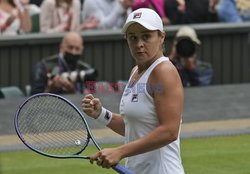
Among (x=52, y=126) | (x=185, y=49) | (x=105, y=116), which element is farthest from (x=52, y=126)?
(x=185, y=49)

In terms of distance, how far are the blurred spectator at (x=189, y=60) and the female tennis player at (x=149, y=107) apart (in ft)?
22.8

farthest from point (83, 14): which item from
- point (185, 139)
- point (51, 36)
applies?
point (185, 139)

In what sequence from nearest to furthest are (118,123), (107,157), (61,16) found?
(107,157) → (118,123) → (61,16)

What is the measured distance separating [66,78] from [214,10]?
11.4ft

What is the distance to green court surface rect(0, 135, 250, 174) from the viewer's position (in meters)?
9.47

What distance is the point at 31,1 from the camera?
49.0 feet

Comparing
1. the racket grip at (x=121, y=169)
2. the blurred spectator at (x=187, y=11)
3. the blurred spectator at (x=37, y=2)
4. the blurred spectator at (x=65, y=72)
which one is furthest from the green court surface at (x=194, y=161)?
the blurred spectator at (x=37, y=2)

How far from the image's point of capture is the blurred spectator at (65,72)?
12273 mm

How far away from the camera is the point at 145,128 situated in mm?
5617

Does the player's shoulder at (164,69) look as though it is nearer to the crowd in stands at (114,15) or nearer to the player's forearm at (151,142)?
the player's forearm at (151,142)

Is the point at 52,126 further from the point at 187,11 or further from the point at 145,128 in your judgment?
the point at 187,11

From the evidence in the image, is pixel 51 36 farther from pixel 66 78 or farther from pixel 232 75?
pixel 232 75

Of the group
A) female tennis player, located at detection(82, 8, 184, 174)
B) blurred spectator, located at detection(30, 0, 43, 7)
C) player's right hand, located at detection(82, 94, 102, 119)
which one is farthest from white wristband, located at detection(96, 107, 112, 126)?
blurred spectator, located at detection(30, 0, 43, 7)

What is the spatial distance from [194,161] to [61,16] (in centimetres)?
469
